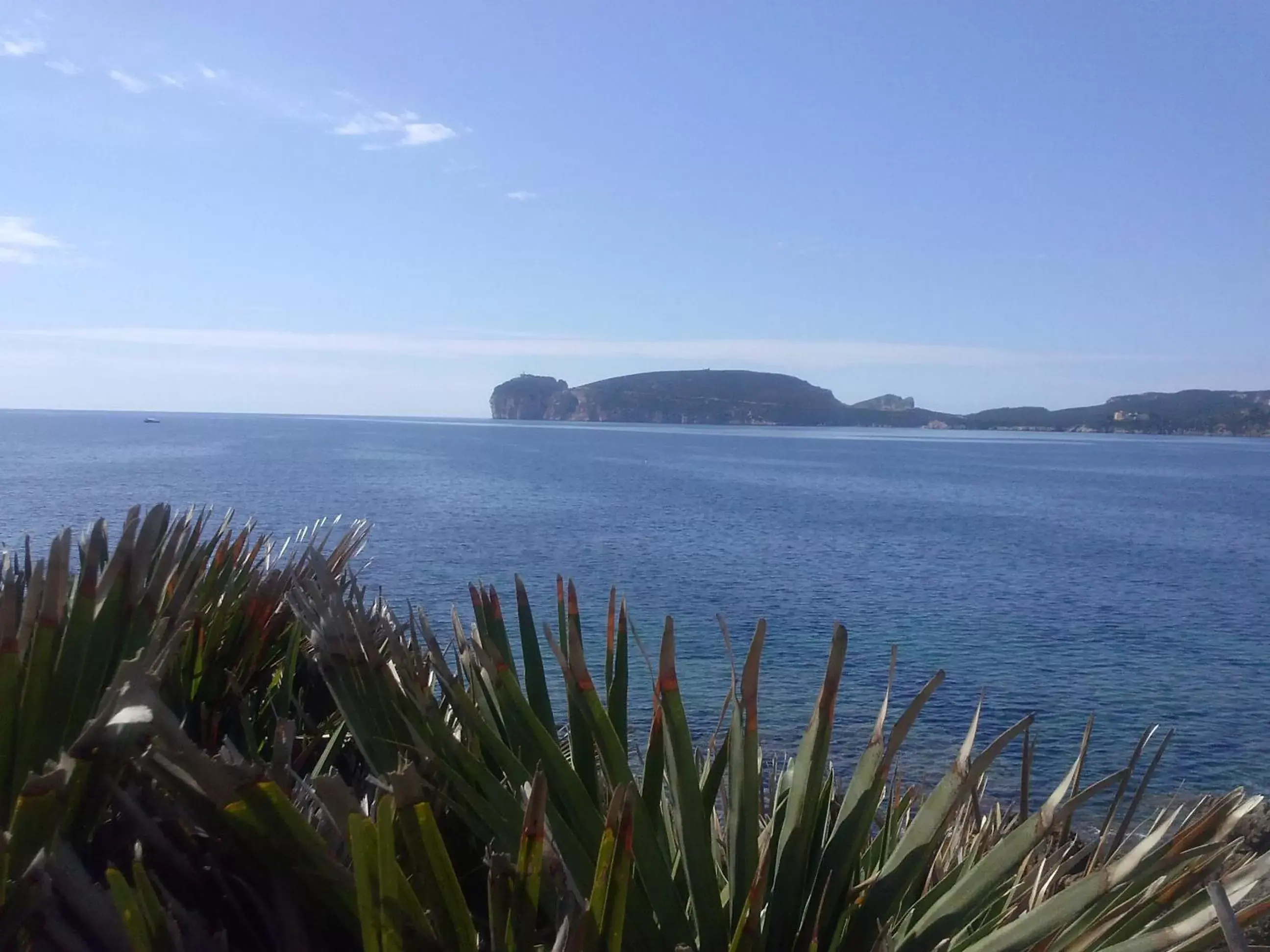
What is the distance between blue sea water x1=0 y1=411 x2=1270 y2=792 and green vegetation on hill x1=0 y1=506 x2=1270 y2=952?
481 centimetres

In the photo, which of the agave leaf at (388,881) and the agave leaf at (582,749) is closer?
the agave leaf at (388,881)

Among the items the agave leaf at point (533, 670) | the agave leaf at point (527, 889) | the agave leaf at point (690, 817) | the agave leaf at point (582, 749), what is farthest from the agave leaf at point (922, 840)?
the agave leaf at point (533, 670)

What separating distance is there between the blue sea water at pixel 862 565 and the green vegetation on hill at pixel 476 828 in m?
4.81

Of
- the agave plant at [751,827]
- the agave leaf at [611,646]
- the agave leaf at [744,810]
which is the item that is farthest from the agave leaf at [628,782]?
the agave leaf at [611,646]

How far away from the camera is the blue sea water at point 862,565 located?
18.7 meters

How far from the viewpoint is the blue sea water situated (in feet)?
61.2

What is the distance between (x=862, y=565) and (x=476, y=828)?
34.1 metres

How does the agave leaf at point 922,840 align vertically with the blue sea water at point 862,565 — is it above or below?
above

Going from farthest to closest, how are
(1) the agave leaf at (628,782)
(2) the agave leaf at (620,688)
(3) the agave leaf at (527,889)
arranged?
(2) the agave leaf at (620,688) < (1) the agave leaf at (628,782) < (3) the agave leaf at (527,889)

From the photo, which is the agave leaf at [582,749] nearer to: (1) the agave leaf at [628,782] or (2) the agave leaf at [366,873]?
(1) the agave leaf at [628,782]

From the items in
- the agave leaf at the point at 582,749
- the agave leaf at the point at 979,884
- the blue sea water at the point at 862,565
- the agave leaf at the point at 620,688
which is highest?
the agave leaf at the point at 620,688

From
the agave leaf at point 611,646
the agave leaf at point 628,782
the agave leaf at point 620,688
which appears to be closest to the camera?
the agave leaf at point 628,782

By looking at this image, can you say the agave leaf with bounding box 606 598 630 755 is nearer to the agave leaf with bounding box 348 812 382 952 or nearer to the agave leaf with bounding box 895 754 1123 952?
the agave leaf with bounding box 895 754 1123 952

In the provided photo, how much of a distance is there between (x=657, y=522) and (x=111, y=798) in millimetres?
44410
